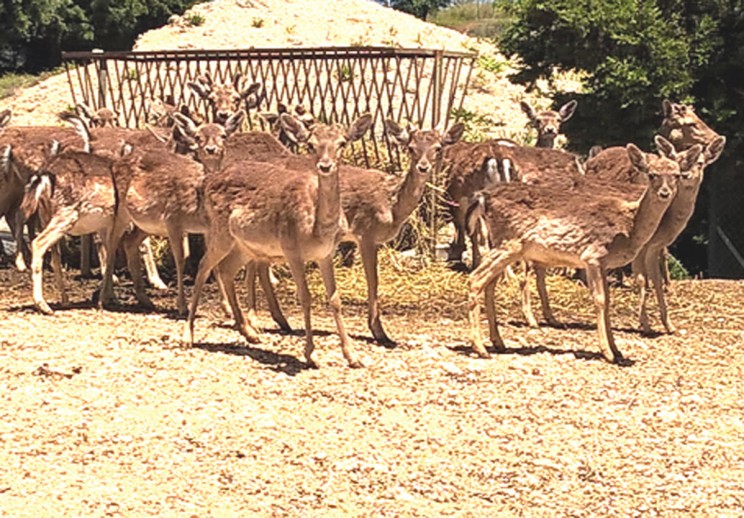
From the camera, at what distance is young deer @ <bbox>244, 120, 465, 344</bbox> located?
10938mm

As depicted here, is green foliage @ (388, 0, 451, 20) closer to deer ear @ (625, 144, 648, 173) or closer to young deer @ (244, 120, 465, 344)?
young deer @ (244, 120, 465, 344)

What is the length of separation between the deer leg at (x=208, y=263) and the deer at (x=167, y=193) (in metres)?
1.08

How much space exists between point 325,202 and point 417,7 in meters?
46.0

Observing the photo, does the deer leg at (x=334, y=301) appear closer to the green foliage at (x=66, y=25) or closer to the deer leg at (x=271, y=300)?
the deer leg at (x=271, y=300)

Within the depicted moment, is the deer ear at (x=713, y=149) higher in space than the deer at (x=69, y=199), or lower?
higher

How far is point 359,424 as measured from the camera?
28.2 ft

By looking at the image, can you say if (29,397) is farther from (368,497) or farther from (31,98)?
(31,98)

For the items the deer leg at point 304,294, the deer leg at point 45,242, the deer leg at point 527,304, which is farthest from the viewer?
the deer leg at point 527,304

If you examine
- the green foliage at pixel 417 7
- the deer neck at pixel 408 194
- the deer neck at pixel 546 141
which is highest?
the deer neck at pixel 408 194

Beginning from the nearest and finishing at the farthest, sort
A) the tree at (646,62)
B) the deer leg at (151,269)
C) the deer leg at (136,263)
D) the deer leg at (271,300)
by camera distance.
A: the deer leg at (271,300)
the deer leg at (136,263)
the deer leg at (151,269)
the tree at (646,62)

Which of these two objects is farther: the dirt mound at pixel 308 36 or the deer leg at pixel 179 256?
the dirt mound at pixel 308 36

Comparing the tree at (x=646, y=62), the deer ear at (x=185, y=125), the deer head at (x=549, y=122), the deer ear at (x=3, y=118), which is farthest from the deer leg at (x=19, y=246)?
the tree at (x=646, y=62)

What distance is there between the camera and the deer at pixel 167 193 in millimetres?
11719

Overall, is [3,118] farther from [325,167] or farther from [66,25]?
[66,25]
